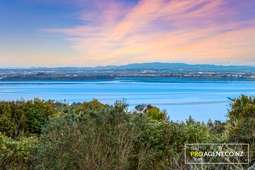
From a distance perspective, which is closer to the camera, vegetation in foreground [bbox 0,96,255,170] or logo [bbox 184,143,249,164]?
logo [bbox 184,143,249,164]

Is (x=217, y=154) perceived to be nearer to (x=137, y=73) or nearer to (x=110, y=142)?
(x=110, y=142)

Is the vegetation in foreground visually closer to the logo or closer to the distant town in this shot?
the logo

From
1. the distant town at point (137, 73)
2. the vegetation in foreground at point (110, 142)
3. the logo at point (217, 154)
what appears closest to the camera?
the logo at point (217, 154)

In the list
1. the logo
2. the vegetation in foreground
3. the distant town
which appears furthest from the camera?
the distant town

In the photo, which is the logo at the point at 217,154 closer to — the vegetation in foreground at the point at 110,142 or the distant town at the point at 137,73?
the vegetation in foreground at the point at 110,142

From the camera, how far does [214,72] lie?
30.7 m

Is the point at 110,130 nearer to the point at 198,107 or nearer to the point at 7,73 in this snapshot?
the point at 198,107

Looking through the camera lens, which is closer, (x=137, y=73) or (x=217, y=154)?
(x=217, y=154)

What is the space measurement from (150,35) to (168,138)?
12.6m

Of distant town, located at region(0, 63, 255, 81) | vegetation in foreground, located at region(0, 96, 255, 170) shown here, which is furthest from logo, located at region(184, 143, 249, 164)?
distant town, located at region(0, 63, 255, 81)

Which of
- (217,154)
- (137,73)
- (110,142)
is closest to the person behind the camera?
(217,154)

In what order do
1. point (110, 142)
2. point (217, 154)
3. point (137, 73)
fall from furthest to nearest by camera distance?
point (137, 73)
point (110, 142)
point (217, 154)

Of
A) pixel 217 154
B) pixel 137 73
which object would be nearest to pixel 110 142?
pixel 217 154

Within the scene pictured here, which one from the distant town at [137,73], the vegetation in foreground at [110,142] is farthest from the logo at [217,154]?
the distant town at [137,73]
